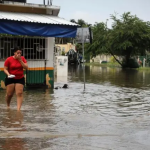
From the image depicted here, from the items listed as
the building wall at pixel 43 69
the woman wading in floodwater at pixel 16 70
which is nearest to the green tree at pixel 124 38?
the building wall at pixel 43 69

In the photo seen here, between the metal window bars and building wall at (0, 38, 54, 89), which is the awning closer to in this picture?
the metal window bars

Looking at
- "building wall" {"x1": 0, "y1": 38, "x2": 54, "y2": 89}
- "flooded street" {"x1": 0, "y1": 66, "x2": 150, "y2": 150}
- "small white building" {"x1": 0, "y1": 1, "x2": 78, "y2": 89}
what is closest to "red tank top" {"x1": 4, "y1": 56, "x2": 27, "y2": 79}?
"flooded street" {"x1": 0, "y1": 66, "x2": 150, "y2": 150}

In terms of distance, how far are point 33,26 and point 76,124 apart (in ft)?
23.3

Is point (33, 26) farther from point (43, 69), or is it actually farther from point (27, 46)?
point (43, 69)

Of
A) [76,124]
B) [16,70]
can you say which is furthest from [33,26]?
[76,124]

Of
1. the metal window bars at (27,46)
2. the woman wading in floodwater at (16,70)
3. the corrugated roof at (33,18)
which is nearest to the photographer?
the woman wading in floodwater at (16,70)

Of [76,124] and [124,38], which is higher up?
[124,38]

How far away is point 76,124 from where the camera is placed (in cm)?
863

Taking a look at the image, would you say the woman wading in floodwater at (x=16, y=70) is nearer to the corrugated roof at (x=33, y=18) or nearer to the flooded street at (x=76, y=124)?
the flooded street at (x=76, y=124)

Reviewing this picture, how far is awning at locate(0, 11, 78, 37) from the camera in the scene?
1449 cm

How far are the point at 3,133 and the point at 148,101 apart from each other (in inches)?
267

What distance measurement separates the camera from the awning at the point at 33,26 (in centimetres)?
1449

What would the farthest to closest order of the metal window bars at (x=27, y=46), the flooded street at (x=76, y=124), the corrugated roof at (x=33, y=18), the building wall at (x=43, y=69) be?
the building wall at (x=43, y=69) < the metal window bars at (x=27, y=46) < the corrugated roof at (x=33, y=18) < the flooded street at (x=76, y=124)

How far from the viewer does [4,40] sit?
1584cm
